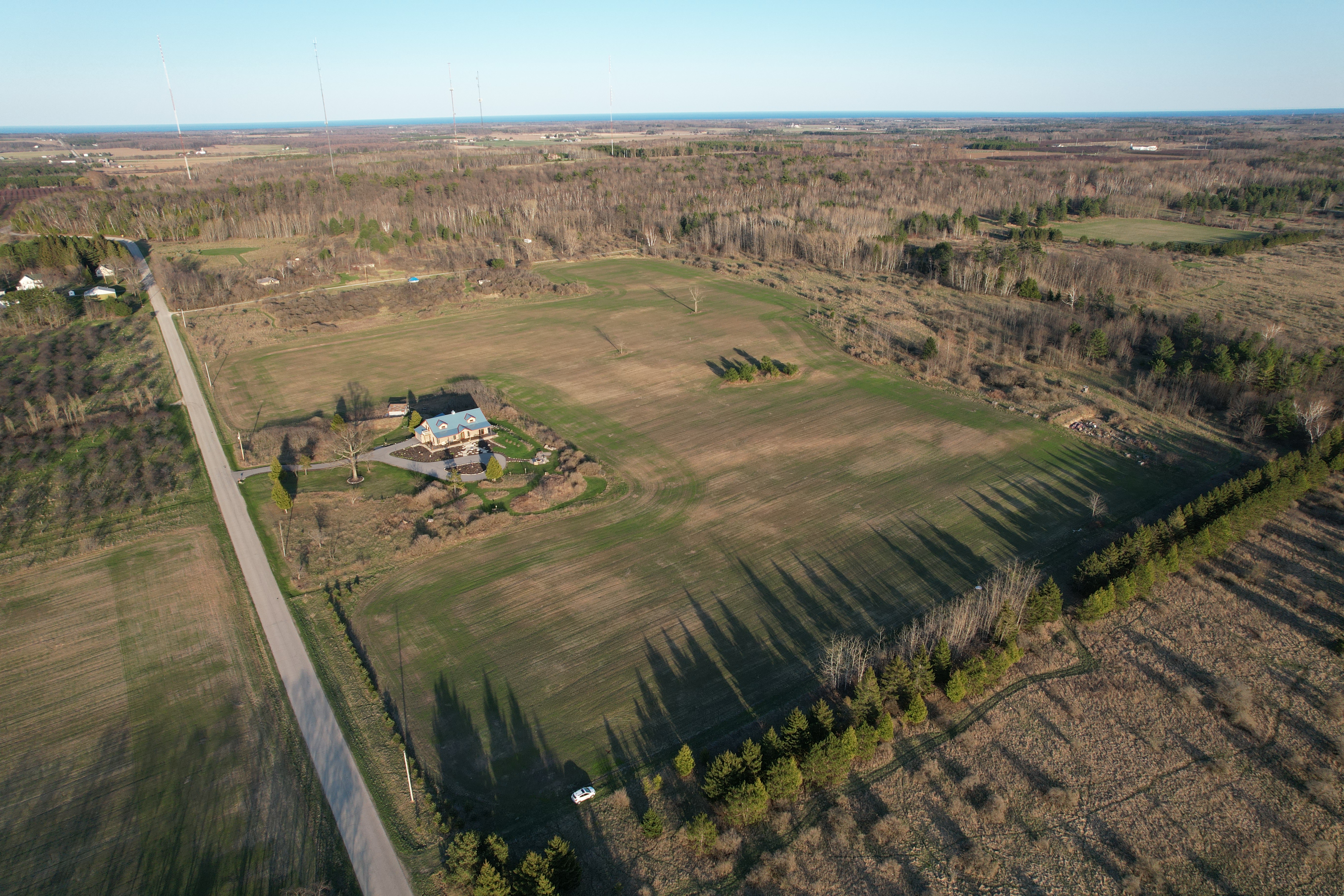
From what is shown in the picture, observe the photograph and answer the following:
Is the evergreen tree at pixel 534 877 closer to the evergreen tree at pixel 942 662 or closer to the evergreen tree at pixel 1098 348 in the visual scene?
the evergreen tree at pixel 942 662

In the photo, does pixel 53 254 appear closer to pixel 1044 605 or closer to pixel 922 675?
pixel 922 675

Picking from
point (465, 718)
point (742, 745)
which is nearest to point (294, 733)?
point (465, 718)

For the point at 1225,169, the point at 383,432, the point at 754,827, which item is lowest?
the point at 754,827

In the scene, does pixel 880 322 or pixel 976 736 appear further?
pixel 880 322

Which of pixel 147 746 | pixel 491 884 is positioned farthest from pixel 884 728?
pixel 147 746

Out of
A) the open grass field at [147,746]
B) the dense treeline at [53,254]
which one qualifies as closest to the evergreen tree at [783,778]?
the open grass field at [147,746]

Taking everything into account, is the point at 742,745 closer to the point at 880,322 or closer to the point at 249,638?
the point at 249,638
